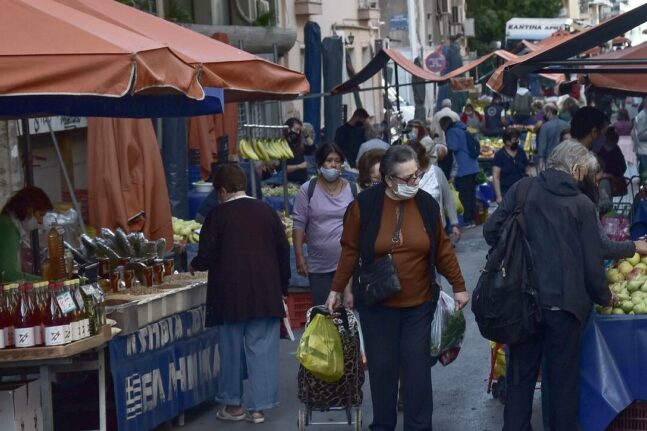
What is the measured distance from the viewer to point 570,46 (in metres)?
8.28

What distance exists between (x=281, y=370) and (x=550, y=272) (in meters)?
4.10

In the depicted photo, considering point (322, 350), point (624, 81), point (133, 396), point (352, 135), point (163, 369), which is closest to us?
point (322, 350)

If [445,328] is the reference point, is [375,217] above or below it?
above

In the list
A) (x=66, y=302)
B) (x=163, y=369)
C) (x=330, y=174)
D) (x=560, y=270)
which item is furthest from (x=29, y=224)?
(x=560, y=270)

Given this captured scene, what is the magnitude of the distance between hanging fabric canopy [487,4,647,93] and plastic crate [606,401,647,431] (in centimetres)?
226

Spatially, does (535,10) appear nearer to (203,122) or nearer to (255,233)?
(203,122)

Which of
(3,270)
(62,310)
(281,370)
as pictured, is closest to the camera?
(62,310)

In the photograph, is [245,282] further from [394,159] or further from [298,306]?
[298,306]

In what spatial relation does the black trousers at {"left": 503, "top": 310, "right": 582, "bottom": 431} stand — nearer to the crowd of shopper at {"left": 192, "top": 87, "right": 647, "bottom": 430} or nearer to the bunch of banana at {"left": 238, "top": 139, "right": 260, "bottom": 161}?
the crowd of shopper at {"left": 192, "top": 87, "right": 647, "bottom": 430}

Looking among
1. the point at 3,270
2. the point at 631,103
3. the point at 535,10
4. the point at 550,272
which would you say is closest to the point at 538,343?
the point at 550,272

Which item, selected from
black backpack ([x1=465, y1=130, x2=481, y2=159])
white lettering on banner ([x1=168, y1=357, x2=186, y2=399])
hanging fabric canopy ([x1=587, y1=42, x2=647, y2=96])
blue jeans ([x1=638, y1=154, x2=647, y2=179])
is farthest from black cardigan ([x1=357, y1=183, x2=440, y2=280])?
black backpack ([x1=465, y1=130, x2=481, y2=159])

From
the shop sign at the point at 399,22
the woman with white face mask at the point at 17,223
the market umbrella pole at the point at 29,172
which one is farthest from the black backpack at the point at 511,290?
the shop sign at the point at 399,22

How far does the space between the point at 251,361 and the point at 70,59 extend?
332 centimetres

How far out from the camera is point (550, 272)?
697 cm
